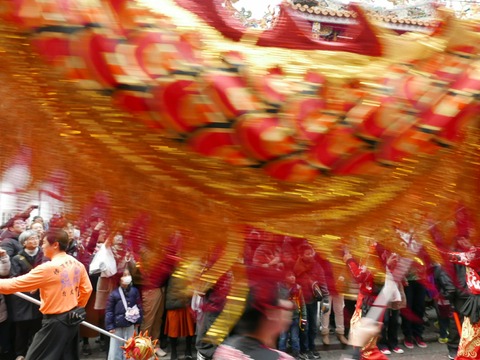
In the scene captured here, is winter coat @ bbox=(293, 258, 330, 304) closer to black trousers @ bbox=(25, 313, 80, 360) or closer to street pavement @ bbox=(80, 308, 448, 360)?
black trousers @ bbox=(25, 313, 80, 360)

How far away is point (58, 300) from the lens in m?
4.91

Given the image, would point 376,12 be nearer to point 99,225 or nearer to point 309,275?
point 309,275

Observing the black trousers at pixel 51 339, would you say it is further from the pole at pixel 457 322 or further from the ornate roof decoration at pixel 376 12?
the ornate roof decoration at pixel 376 12

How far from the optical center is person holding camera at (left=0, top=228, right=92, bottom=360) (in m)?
4.74

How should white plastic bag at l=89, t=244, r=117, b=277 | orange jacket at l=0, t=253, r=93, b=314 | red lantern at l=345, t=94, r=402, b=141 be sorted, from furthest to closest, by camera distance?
orange jacket at l=0, t=253, r=93, b=314 < white plastic bag at l=89, t=244, r=117, b=277 < red lantern at l=345, t=94, r=402, b=141

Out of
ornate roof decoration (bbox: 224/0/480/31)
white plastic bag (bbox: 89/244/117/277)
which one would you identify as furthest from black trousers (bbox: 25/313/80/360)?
ornate roof decoration (bbox: 224/0/480/31)

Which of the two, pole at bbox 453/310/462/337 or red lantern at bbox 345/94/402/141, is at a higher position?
red lantern at bbox 345/94/402/141

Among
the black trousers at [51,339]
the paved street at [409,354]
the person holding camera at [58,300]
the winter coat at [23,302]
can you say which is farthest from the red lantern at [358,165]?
the paved street at [409,354]

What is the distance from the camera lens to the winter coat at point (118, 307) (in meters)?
5.62

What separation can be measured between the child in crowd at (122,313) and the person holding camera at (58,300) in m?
0.50

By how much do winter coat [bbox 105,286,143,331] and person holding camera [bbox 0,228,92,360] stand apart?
20.2 inches

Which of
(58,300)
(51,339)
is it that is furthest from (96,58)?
(51,339)

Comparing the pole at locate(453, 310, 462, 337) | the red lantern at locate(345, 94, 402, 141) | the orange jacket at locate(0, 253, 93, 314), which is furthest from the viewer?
the pole at locate(453, 310, 462, 337)

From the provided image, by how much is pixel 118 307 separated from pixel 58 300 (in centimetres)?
86
